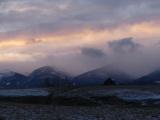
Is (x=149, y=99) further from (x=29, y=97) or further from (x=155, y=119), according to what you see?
(x=155, y=119)

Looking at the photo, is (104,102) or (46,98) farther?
(46,98)

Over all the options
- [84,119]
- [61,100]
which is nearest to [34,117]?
[84,119]

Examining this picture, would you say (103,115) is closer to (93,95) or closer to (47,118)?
(47,118)

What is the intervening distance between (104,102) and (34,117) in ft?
96.0

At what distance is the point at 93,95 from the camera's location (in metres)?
80.7

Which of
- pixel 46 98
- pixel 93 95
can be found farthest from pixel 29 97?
pixel 93 95

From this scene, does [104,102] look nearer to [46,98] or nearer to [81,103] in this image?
[81,103]

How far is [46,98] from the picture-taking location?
263 feet

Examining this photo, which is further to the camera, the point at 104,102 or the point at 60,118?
the point at 104,102

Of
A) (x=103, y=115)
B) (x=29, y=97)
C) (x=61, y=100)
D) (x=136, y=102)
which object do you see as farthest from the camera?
(x=29, y=97)

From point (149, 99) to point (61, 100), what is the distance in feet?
42.7

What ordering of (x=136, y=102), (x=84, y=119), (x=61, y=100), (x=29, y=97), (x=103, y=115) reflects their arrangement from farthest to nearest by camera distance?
(x=29, y=97) → (x=61, y=100) → (x=136, y=102) → (x=103, y=115) → (x=84, y=119)

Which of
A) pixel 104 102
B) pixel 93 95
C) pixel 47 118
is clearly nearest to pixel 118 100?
pixel 104 102

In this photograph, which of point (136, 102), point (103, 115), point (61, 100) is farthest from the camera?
point (61, 100)
